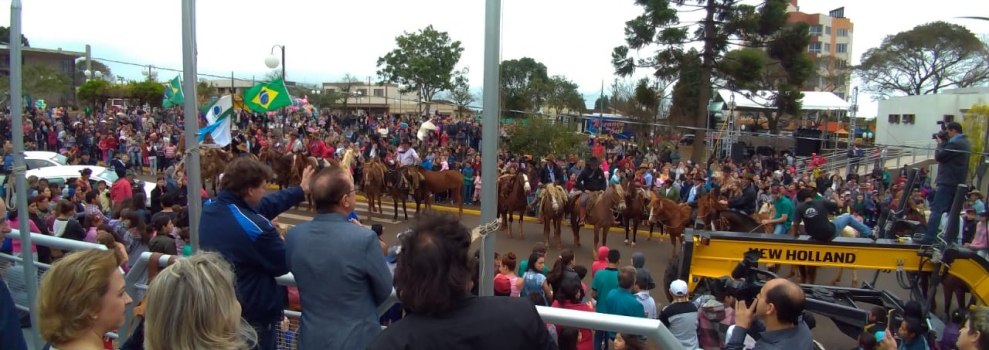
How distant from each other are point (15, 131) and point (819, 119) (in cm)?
4889

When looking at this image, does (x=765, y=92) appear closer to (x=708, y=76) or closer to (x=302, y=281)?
(x=708, y=76)

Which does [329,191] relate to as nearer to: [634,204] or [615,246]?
[634,204]

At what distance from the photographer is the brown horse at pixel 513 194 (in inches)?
601

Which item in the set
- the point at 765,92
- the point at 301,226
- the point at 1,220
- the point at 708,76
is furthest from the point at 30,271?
the point at 765,92

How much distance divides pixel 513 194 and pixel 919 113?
30223mm

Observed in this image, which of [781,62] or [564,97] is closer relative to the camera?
[781,62]

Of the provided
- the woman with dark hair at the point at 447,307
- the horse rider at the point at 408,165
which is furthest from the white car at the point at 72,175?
the woman with dark hair at the point at 447,307

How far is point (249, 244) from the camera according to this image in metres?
3.20

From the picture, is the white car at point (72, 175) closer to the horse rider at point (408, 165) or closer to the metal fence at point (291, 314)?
the horse rider at point (408, 165)

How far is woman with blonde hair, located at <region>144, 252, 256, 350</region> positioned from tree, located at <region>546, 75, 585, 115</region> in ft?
119

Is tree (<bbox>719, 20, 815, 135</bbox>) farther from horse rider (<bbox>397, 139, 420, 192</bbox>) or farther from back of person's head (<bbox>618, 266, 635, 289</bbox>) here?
back of person's head (<bbox>618, 266, 635, 289</bbox>)

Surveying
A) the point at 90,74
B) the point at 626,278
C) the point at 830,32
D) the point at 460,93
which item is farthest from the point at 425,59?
the point at 830,32

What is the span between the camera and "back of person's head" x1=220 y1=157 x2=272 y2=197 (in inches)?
133

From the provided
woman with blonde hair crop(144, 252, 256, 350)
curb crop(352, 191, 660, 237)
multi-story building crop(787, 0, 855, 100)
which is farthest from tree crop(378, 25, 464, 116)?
multi-story building crop(787, 0, 855, 100)
